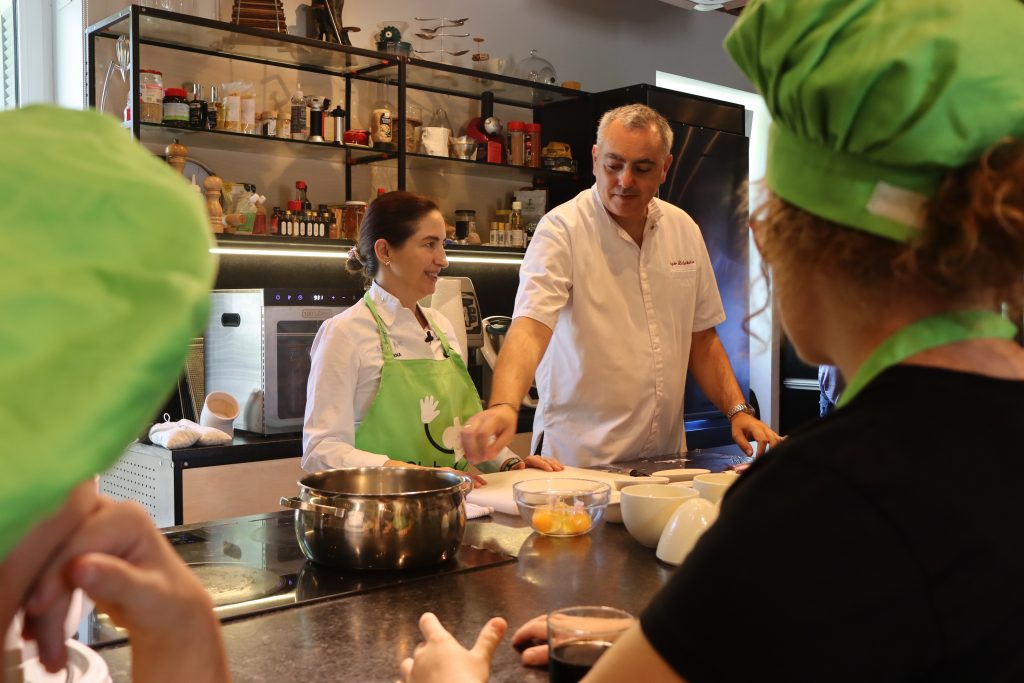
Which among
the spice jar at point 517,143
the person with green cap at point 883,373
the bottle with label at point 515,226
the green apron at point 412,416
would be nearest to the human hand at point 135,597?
the person with green cap at point 883,373

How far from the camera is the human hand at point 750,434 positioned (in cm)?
260

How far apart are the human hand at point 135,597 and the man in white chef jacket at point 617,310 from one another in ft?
7.15

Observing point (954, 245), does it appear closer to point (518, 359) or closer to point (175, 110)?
point (518, 359)

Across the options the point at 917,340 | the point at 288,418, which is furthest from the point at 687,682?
the point at 288,418

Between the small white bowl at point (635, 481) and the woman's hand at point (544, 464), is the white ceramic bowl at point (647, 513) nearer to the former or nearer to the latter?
the small white bowl at point (635, 481)

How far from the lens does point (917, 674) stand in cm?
67

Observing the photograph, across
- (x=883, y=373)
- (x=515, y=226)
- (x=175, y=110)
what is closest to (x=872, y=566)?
(x=883, y=373)

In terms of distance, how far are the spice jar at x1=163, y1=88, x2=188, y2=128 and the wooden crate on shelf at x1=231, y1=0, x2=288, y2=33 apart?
17.4 inches

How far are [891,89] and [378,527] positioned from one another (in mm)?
1068

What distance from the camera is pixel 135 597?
2.24 ft

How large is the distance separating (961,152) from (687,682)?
1.45 feet

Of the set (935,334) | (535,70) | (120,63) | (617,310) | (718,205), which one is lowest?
(617,310)

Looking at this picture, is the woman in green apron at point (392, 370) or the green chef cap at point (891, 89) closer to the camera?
the green chef cap at point (891, 89)

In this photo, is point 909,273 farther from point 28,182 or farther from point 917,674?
point 28,182
